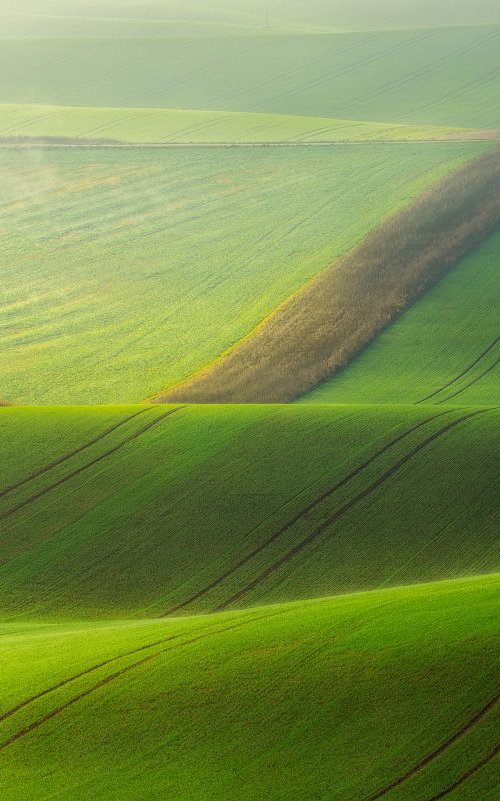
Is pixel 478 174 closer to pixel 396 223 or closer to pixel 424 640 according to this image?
pixel 396 223

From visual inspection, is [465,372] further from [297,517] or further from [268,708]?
[268,708]

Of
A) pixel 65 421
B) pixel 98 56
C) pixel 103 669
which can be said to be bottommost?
pixel 103 669

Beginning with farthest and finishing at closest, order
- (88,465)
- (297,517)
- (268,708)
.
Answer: (88,465) < (297,517) < (268,708)

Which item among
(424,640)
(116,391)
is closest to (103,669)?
(424,640)

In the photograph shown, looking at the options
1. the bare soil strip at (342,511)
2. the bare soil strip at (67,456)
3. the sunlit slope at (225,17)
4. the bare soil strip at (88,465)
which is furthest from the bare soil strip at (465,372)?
the sunlit slope at (225,17)

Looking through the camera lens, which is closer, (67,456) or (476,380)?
(67,456)

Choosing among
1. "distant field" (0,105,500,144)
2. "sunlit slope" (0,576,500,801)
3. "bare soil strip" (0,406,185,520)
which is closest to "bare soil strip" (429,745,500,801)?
"sunlit slope" (0,576,500,801)

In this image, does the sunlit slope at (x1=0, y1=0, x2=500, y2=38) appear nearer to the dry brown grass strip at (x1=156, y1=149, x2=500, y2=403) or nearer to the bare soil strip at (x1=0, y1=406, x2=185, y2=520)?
the dry brown grass strip at (x1=156, y1=149, x2=500, y2=403)

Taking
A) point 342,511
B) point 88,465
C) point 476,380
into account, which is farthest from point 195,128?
point 342,511
